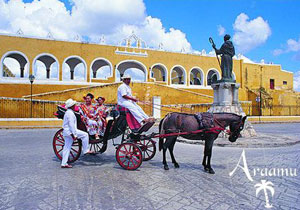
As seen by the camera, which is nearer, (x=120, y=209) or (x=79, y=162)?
(x=120, y=209)

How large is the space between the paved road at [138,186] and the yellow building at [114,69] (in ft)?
49.6

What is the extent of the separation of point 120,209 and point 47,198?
1.14 metres

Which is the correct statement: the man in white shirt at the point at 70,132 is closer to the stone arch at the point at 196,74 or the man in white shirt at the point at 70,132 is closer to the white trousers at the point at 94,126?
the white trousers at the point at 94,126

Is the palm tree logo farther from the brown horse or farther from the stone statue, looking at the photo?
the stone statue

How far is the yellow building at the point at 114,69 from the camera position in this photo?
20.6m

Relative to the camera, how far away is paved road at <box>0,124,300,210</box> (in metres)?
3.12

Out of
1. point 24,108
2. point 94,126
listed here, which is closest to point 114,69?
point 24,108

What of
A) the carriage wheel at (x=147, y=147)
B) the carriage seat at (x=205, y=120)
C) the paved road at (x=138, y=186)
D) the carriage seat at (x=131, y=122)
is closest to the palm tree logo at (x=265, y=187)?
the paved road at (x=138, y=186)

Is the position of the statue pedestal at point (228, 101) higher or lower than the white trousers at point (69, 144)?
higher

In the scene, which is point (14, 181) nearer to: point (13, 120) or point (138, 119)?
point (138, 119)

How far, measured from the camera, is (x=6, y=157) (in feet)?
19.5

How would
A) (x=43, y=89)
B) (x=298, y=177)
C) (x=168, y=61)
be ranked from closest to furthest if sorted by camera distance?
1. (x=298, y=177)
2. (x=43, y=89)
3. (x=168, y=61)

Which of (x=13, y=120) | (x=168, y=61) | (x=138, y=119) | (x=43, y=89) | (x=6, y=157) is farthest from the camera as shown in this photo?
(x=168, y=61)

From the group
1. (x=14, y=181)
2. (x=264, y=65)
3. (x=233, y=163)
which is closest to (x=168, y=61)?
(x=264, y=65)
